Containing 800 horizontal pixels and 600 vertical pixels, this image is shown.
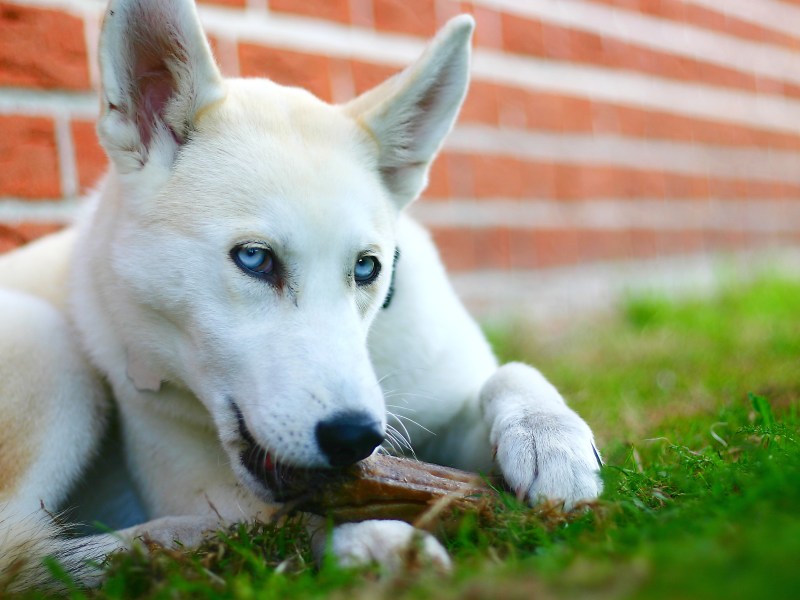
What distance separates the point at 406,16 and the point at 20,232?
2016 millimetres

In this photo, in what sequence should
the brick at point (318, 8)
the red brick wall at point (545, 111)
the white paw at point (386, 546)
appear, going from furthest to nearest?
the brick at point (318, 8) → the red brick wall at point (545, 111) → the white paw at point (386, 546)

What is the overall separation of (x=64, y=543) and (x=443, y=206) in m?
2.70

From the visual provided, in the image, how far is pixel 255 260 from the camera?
5.98ft

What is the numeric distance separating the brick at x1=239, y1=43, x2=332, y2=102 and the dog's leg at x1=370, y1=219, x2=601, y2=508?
1196 millimetres

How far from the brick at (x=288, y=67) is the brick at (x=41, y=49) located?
620mm

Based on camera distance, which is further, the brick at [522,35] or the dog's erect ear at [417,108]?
the brick at [522,35]

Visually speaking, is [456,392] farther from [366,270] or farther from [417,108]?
[417,108]

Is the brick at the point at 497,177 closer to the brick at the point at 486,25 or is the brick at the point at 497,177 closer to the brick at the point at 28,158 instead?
the brick at the point at 486,25

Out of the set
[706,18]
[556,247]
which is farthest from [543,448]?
[706,18]

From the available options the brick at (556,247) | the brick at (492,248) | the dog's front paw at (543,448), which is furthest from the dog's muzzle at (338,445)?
the brick at (556,247)

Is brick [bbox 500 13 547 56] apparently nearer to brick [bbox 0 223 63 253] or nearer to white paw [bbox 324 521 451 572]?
brick [bbox 0 223 63 253]

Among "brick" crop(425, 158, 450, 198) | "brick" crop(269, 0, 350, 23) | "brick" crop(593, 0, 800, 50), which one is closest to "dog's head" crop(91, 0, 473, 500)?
"brick" crop(269, 0, 350, 23)

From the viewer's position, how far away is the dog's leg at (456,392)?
1769 millimetres

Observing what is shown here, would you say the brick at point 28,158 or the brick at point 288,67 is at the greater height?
the brick at point 288,67
